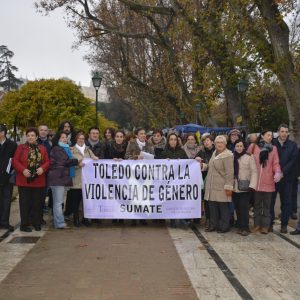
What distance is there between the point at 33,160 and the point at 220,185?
3431mm

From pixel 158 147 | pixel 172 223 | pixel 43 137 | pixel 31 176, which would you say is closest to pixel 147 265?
pixel 172 223

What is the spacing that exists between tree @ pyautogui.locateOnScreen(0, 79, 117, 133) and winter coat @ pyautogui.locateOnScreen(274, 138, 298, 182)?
43.3 ft

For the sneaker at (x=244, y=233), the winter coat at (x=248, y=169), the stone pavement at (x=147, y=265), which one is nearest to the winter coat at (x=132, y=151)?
the stone pavement at (x=147, y=265)

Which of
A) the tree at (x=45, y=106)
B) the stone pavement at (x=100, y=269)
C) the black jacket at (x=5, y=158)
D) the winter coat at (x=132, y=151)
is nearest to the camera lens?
the stone pavement at (x=100, y=269)

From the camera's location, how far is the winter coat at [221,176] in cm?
879

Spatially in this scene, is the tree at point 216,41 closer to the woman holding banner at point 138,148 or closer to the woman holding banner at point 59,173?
the woman holding banner at point 138,148

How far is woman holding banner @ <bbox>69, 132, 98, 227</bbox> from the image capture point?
9.46 meters

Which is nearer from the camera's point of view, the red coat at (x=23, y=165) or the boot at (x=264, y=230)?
the red coat at (x=23, y=165)

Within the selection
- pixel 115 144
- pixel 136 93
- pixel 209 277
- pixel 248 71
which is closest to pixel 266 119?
pixel 136 93

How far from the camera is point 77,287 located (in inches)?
223

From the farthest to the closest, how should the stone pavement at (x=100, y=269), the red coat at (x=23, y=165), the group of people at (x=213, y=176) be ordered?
the group of people at (x=213, y=176) → the red coat at (x=23, y=165) → the stone pavement at (x=100, y=269)

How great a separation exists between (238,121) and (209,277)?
517 inches

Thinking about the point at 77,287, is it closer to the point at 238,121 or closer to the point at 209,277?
the point at 209,277

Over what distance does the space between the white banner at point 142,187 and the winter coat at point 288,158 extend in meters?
1.57
